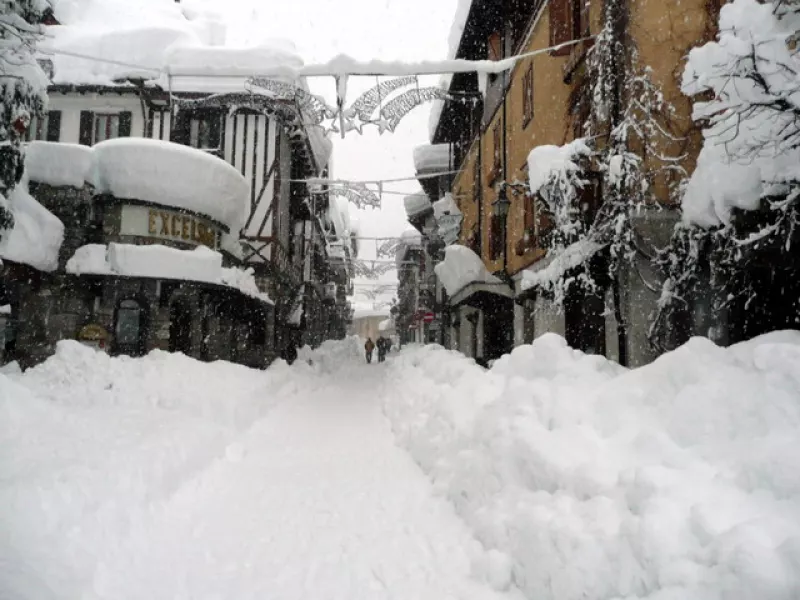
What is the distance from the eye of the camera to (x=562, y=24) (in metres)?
11.9

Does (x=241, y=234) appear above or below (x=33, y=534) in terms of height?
above

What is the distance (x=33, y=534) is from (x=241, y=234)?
18.1 meters

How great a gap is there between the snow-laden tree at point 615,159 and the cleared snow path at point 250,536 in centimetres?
555

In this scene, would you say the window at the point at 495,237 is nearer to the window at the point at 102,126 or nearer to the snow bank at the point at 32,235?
the snow bank at the point at 32,235

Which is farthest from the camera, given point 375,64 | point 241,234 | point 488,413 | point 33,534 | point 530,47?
point 241,234

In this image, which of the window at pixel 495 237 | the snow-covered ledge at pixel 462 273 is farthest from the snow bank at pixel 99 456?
the window at pixel 495 237

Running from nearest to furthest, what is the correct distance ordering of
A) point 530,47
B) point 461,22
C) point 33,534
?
1. point 33,534
2. point 530,47
3. point 461,22

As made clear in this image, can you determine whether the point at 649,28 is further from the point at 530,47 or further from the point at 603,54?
the point at 530,47

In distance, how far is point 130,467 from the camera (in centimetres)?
520

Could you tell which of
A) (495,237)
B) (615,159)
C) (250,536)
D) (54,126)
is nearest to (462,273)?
(495,237)

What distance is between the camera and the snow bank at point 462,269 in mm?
18625

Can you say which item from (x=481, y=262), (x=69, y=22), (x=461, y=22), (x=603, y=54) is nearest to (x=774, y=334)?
(x=603, y=54)

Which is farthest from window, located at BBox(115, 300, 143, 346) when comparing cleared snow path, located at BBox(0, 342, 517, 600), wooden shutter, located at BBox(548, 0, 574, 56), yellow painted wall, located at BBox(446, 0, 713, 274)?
wooden shutter, located at BBox(548, 0, 574, 56)

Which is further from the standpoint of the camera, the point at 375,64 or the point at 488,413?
the point at 375,64
